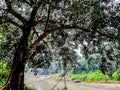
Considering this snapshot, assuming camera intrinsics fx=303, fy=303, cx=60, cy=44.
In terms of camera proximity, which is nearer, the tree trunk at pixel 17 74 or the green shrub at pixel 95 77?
the tree trunk at pixel 17 74

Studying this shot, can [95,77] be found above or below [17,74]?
below

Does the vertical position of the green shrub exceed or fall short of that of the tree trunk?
it falls short

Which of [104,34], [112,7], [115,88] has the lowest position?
[115,88]

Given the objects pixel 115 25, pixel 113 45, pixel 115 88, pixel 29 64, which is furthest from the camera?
pixel 115 88

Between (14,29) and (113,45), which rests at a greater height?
(14,29)

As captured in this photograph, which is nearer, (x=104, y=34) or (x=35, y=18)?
(x=104, y=34)

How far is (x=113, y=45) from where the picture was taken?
44.8ft

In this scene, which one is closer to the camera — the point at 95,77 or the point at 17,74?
the point at 17,74

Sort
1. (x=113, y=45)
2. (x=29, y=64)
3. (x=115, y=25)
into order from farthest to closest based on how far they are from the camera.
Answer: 1. (x=29, y=64)
2. (x=113, y=45)
3. (x=115, y=25)

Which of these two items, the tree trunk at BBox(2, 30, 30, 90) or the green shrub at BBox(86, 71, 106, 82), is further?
the green shrub at BBox(86, 71, 106, 82)

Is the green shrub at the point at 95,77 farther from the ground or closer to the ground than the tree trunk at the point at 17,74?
closer to the ground

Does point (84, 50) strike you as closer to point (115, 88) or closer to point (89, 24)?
point (89, 24)

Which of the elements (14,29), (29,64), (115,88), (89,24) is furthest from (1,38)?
(115,88)

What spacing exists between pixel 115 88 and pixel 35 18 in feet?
132
